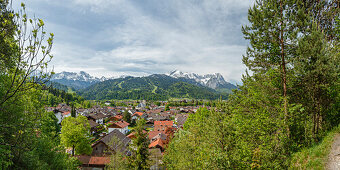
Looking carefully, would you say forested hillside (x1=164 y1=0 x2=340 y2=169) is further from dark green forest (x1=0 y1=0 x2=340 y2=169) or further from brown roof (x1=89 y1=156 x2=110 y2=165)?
brown roof (x1=89 y1=156 x2=110 y2=165)

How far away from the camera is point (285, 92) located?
1084cm

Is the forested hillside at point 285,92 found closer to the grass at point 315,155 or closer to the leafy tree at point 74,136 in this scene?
the grass at point 315,155

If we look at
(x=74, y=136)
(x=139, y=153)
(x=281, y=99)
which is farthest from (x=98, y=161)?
(x=281, y=99)

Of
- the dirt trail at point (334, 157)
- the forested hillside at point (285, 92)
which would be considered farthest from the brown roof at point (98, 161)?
the dirt trail at point (334, 157)

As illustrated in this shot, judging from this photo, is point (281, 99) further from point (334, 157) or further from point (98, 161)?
point (98, 161)

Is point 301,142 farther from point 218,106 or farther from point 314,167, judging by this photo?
point 218,106

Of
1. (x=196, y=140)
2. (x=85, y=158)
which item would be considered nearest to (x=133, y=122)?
(x=85, y=158)

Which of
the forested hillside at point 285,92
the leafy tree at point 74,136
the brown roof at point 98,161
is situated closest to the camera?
the forested hillside at point 285,92

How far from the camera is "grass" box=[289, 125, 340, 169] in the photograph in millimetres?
7703

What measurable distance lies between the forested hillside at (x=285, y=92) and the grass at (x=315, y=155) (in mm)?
402

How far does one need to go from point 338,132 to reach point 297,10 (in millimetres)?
7983

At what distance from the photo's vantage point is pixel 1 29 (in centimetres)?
479

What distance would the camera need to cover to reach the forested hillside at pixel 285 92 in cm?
888

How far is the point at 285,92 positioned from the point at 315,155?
13.8 feet
